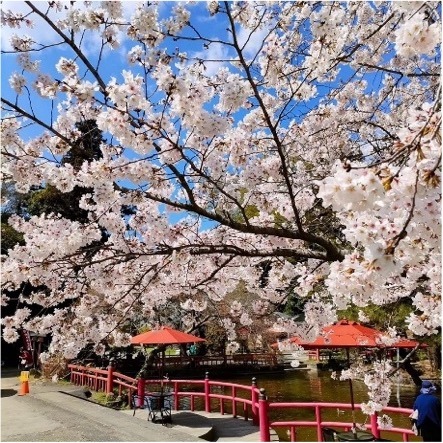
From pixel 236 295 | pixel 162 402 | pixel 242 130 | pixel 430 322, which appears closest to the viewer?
pixel 430 322

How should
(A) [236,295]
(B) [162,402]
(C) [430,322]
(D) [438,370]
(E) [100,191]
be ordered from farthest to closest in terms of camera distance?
(A) [236,295], (D) [438,370], (B) [162,402], (E) [100,191], (C) [430,322]

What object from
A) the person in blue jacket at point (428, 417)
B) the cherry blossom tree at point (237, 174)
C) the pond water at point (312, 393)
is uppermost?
the cherry blossom tree at point (237, 174)

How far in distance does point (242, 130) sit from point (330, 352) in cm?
2175

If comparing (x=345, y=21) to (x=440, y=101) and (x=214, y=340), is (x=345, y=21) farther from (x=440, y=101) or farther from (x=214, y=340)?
(x=214, y=340)

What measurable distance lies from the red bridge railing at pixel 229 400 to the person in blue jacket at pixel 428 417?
1.06 feet

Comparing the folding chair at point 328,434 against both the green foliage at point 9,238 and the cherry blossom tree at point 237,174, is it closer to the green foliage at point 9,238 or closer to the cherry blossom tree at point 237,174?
the cherry blossom tree at point 237,174

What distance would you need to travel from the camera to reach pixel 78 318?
6.38 meters

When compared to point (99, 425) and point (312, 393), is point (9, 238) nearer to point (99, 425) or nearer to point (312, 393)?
point (312, 393)

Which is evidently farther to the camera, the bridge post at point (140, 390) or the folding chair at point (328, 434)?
the bridge post at point (140, 390)

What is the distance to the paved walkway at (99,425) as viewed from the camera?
24.6ft

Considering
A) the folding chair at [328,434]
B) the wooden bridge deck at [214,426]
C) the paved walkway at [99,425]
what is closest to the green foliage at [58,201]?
Answer: the paved walkway at [99,425]

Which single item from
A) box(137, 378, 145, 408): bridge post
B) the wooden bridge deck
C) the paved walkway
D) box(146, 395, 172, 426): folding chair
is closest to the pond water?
the wooden bridge deck

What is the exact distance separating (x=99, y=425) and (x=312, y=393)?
9.54 meters

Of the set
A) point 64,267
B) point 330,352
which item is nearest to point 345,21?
point 64,267
